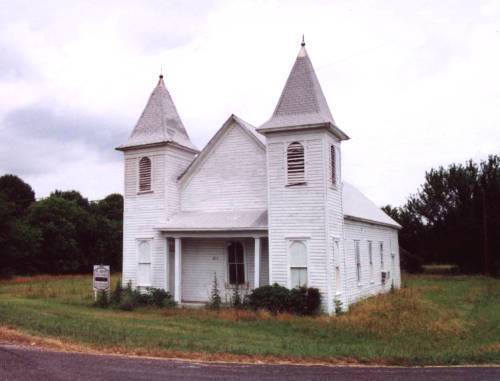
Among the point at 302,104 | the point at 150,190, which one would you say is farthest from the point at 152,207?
the point at 302,104

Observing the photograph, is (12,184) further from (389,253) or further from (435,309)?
(435,309)

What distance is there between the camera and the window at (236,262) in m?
23.1

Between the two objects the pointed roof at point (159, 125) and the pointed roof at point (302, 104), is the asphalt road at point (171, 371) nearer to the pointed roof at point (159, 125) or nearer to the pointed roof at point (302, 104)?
the pointed roof at point (302, 104)

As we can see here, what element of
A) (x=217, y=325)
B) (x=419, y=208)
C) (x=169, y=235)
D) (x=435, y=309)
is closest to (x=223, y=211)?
(x=169, y=235)

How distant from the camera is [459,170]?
53.2 meters

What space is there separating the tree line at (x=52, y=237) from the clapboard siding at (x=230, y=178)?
26.2m

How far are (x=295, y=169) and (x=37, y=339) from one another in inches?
438

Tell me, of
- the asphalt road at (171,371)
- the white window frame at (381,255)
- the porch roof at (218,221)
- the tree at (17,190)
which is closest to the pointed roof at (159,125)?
the porch roof at (218,221)

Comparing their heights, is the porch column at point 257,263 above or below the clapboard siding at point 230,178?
below

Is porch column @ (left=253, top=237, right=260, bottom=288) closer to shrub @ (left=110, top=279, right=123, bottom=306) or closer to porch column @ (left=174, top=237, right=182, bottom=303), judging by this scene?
porch column @ (left=174, top=237, right=182, bottom=303)

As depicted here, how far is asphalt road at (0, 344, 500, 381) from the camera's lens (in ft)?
31.3

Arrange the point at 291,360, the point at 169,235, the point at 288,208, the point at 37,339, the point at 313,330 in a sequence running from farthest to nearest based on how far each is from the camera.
Answer: the point at 169,235 → the point at 288,208 → the point at 313,330 → the point at 37,339 → the point at 291,360

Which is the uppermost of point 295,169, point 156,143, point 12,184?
point 12,184

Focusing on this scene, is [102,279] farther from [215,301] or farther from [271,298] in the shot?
[271,298]
